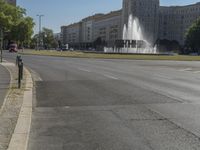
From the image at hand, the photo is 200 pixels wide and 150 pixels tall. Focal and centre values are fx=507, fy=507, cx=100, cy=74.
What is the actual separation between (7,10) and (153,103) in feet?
297

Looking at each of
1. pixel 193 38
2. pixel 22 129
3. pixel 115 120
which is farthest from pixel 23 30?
pixel 22 129

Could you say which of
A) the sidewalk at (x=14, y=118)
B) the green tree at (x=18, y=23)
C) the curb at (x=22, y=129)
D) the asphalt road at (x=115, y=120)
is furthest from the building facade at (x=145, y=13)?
the curb at (x=22, y=129)

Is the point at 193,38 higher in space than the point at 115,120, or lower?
higher

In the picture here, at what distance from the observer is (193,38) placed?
15400 centimetres

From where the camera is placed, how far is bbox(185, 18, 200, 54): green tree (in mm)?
152875

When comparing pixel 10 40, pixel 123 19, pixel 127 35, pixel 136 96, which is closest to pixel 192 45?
pixel 123 19

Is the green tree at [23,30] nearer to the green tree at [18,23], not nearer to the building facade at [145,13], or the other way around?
the green tree at [18,23]

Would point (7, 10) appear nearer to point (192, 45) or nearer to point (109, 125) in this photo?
point (192, 45)

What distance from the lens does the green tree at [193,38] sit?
15288 centimetres

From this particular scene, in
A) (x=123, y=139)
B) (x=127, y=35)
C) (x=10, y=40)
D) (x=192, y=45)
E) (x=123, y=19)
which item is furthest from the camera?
(x=123, y=19)

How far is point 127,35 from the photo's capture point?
11431 centimetres

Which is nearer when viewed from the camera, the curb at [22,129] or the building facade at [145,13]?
the curb at [22,129]

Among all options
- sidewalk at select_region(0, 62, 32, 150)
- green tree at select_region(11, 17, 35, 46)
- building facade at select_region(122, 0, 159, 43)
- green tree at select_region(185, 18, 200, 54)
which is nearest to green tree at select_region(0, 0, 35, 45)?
green tree at select_region(11, 17, 35, 46)

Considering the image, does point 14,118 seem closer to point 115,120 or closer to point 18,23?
point 115,120
